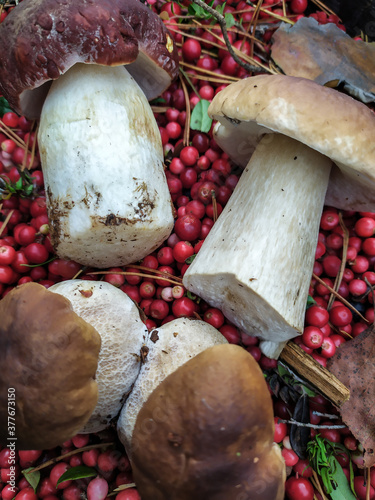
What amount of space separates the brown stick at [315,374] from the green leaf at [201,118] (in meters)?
1.28

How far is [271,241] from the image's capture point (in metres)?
1.52

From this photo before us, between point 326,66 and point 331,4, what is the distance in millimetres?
596

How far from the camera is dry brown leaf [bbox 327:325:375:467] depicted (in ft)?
5.47

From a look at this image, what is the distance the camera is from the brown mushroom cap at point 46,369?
1.25 metres

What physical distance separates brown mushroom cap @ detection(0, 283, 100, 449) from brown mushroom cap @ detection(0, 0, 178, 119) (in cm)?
90

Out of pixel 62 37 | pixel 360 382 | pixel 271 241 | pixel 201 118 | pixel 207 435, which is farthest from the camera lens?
pixel 201 118

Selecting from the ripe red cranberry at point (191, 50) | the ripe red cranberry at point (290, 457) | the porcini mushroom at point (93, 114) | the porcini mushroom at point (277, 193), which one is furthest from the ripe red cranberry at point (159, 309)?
the ripe red cranberry at point (191, 50)

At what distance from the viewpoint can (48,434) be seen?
129cm

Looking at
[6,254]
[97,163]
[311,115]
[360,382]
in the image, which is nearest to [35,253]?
[6,254]

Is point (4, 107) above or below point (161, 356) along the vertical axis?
above

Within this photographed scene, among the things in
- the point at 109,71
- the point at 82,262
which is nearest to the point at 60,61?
the point at 109,71

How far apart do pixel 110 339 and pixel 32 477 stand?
2.82 feet

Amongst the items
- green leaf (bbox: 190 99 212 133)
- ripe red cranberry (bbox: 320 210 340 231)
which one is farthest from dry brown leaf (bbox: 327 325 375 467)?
green leaf (bbox: 190 99 212 133)

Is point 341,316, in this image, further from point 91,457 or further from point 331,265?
point 91,457
